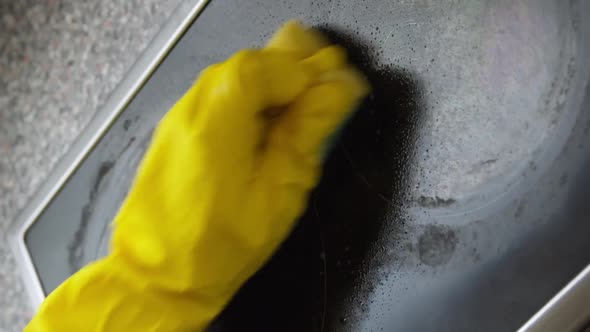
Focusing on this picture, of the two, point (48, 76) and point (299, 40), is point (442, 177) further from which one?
point (48, 76)

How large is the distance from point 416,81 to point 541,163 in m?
0.12

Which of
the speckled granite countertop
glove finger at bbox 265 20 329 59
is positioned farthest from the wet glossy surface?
the speckled granite countertop

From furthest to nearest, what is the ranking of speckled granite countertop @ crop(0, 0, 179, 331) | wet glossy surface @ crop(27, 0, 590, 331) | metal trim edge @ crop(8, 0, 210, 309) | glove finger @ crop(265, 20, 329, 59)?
speckled granite countertop @ crop(0, 0, 179, 331) → metal trim edge @ crop(8, 0, 210, 309) → glove finger @ crop(265, 20, 329, 59) → wet glossy surface @ crop(27, 0, 590, 331)

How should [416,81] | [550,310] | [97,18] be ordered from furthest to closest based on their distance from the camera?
[97,18], [416,81], [550,310]

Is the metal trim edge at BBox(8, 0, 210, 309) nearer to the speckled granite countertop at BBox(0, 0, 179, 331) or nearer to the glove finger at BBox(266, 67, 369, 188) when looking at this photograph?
the speckled granite countertop at BBox(0, 0, 179, 331)

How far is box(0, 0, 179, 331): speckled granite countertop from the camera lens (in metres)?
0.81

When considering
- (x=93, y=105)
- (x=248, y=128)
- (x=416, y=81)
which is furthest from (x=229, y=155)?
(x=93, y=105)

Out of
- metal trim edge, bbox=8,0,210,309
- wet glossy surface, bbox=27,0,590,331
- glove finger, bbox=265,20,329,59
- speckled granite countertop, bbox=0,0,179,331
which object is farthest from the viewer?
speckled granite countertop, bbox=0,0,179,331

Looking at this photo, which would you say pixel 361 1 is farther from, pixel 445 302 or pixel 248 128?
pixel 445 302

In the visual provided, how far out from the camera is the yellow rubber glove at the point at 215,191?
1.51 ft

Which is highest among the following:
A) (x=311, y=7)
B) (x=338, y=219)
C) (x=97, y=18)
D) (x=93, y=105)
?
(x=311, y=7)

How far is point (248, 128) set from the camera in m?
0.47

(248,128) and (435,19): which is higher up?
(435,19)

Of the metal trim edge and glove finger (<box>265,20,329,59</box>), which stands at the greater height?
glove finger (<box>265,20,329,59</box>)
